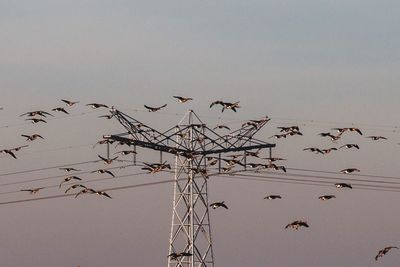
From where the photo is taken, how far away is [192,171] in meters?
118

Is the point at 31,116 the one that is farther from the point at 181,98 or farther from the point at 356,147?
the point at 356,147

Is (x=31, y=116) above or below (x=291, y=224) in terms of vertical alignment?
above

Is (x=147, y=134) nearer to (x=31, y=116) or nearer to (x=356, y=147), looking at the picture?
(x=31, y=116)

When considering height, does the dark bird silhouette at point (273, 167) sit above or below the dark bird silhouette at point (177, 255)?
above

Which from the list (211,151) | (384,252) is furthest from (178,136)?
(384,252)

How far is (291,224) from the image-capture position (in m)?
116

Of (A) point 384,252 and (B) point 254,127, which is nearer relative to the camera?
(A) point 384,252

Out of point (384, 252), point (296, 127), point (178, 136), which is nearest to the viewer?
point (384, 252)

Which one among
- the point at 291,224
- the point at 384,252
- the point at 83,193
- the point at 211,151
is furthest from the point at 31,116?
the point at 384,252

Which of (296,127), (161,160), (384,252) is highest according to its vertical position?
(296,127)

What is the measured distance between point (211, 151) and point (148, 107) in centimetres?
678

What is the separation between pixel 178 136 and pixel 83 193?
32.5 ft

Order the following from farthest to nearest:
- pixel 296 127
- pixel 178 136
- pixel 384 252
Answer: pixel 296 127, pixel 178 136, pixel 384 252

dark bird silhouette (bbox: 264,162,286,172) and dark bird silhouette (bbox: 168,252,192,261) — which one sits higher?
dark bird silhouette (bbox: 264,162,286,172)
